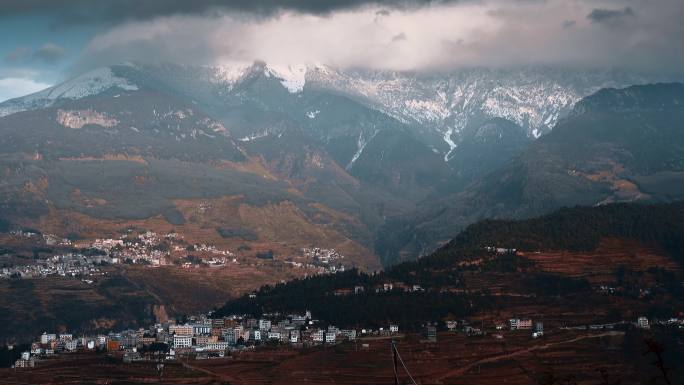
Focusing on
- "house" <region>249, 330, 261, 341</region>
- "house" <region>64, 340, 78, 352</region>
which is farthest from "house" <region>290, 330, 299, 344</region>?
"house" <region>64, 340, 78, 352</region>

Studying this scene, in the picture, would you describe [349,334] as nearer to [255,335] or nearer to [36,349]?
[255,335]

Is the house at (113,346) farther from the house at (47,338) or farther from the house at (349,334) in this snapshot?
the house at (349,334)

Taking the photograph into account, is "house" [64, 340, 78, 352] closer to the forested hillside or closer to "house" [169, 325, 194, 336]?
"house" [169, 325, 194, 336]

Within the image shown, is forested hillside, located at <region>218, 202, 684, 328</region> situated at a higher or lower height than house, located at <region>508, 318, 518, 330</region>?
higher

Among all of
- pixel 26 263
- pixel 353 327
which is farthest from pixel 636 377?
pixel 26 263

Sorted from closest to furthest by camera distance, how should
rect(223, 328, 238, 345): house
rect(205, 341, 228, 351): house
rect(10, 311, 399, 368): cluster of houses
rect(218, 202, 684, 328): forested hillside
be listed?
rect(10, 311, 399, 368): cluster of houses, rect(205, 341, 228, 351): house, rect(223, 328, 238, 345): house, rect(218, 202, 684, 328): forested hillside

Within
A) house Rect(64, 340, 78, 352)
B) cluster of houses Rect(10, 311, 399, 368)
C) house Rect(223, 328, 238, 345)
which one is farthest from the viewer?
house Rect(64, 340, 78, 352)

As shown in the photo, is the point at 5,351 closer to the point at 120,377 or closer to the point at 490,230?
the point at 120,377

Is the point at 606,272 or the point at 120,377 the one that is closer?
the point at 120,377
